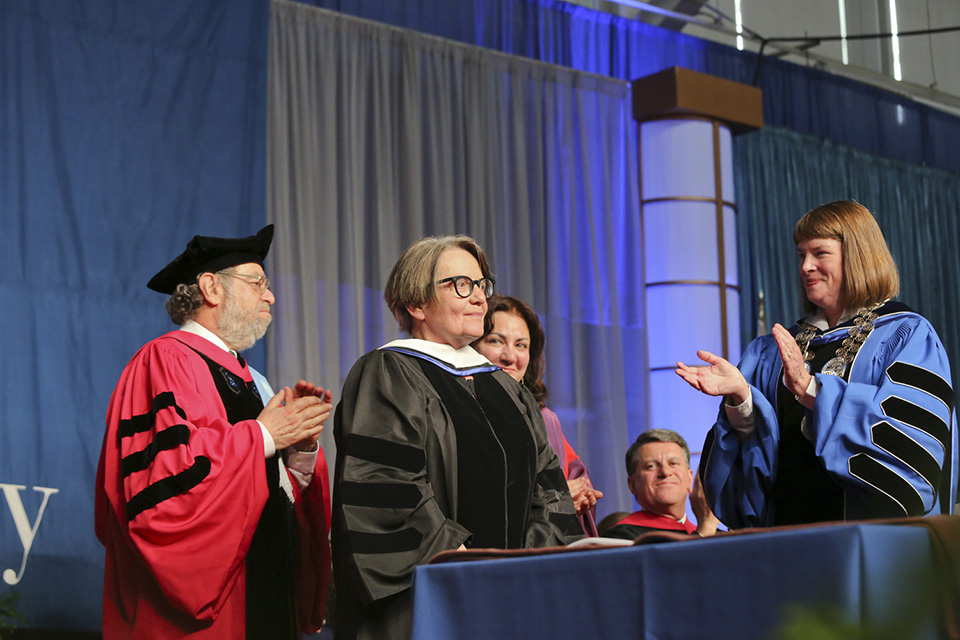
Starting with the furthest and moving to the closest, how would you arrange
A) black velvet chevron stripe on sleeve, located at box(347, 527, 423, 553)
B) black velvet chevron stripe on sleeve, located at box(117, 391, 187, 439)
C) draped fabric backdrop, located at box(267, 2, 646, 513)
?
draped fabric backdrop, located at box(267, 2, 646, 513)
black velvet chevron stripe on sleeve, located at box(117, 391, 187, 439)
black velvet chevron stripe on sleeve, located at box(347, 527, 423, 553)

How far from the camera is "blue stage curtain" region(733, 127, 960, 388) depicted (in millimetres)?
8258

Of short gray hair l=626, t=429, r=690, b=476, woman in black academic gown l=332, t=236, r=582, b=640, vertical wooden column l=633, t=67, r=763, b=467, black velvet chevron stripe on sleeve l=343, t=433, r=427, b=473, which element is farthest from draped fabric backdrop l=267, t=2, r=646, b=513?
black velvet chevron stripe on sleeve l=343, t=433, r=427, b=473

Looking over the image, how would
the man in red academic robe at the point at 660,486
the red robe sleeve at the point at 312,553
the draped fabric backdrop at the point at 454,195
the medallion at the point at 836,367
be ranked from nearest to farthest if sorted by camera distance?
the medallion at the point at 836,367 → the red robe sleeve at the point at 312,553 → the man in red academic robe at the point at 660,486 → the draped fabric backdrop at the point at 454,195

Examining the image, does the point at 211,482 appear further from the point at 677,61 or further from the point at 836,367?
the point at 677,61

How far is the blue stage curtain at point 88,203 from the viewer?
4754 millimetres

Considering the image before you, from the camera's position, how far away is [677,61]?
8.07 m

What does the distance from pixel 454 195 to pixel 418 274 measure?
4050mm

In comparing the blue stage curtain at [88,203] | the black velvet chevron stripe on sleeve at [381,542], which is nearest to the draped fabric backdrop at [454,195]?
the blue stage curtain at [88,203]

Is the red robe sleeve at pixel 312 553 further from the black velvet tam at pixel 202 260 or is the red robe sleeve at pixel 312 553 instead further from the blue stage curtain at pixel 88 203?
the blue stage curtain at pixel 88 203

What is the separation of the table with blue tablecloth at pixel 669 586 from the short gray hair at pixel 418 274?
110cm

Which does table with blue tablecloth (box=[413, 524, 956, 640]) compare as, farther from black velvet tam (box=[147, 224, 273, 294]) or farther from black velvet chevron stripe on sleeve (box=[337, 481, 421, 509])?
black velvet tam (box=[147, 224, 273, 294])

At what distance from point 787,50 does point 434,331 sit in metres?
7.00

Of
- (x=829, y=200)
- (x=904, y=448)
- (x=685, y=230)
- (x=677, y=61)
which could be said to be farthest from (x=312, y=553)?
(x=829, y=200)

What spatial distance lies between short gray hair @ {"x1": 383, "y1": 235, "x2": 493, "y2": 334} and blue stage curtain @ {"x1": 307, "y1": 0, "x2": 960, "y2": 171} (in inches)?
156
